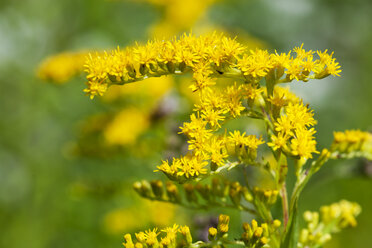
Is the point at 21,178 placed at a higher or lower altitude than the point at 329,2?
lower

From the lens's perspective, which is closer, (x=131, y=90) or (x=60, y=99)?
(x=131, y=90)

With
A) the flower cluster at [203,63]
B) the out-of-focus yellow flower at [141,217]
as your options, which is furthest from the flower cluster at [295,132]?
the out-of-focus yellow flower at [141,217]

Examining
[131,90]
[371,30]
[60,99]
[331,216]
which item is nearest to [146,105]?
[131,90]

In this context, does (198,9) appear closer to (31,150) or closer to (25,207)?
(31,150)

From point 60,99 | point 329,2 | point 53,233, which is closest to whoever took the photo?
point 53,233

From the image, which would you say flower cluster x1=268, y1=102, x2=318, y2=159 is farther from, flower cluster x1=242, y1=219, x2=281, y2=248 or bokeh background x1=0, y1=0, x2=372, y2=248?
bokeh background x1=0, y1=0, x2=372, y2=248

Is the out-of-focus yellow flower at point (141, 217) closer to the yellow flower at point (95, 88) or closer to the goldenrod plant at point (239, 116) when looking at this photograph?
the goldenrod plant at point (239, 116)

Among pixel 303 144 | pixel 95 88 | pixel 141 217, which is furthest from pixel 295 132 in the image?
pixel 141 217

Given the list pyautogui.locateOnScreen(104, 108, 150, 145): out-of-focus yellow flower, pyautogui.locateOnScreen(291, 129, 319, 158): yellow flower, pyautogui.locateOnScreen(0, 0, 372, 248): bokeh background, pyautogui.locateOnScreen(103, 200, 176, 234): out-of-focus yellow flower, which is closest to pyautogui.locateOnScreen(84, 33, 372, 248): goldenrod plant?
pyautogui.locateOnScreen(291, 129, 319, 158): yellow flower
